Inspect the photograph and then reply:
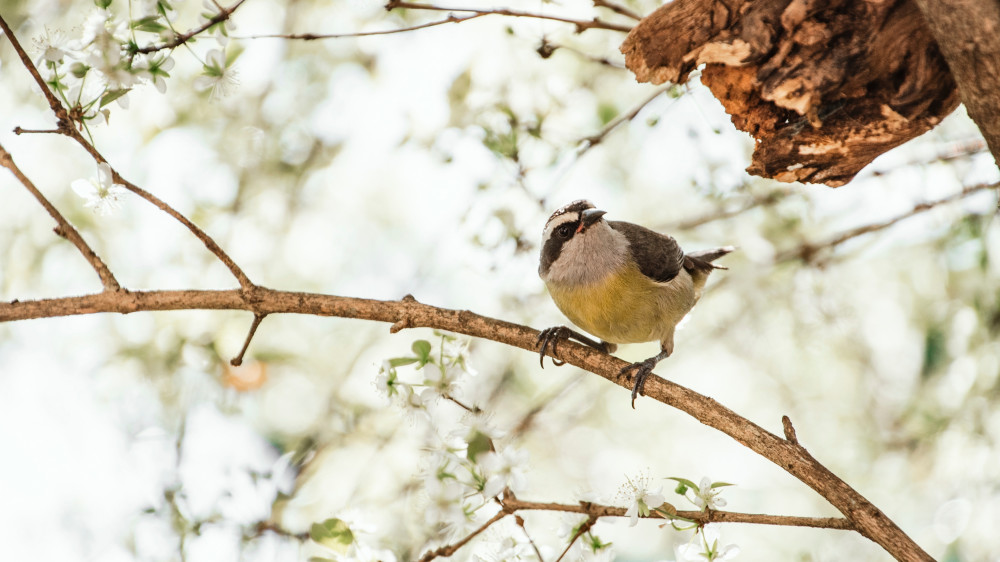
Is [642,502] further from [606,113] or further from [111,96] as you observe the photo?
[606,113]

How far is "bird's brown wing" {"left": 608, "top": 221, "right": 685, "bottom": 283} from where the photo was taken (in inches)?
151

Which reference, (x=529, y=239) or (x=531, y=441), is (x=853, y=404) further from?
(x=529, y=239)

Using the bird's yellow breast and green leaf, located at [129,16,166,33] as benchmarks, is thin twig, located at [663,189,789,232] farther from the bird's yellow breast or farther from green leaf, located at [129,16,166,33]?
green leaf, located at [129,16,166,33]

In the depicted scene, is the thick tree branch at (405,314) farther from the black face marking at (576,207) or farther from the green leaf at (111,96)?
the black face marking at (576,207)

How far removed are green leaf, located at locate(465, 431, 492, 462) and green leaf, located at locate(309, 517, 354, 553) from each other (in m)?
0.46

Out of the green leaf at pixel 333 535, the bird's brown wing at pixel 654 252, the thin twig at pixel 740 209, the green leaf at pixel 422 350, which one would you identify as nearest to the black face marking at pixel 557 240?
the bird's brown wing at pixel 654 252

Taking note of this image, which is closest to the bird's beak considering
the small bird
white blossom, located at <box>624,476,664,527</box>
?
the small bird

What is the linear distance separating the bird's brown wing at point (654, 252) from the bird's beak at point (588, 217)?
0.81 ft

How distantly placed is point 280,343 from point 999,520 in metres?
4.03

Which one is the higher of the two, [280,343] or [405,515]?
[280,343]

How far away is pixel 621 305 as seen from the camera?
3.67m

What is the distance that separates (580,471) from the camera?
5371mm

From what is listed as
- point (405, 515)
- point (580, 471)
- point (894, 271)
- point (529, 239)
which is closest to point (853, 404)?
point (894, 271)

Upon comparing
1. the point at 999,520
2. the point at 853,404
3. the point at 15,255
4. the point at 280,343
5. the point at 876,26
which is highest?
the point at 15,255
